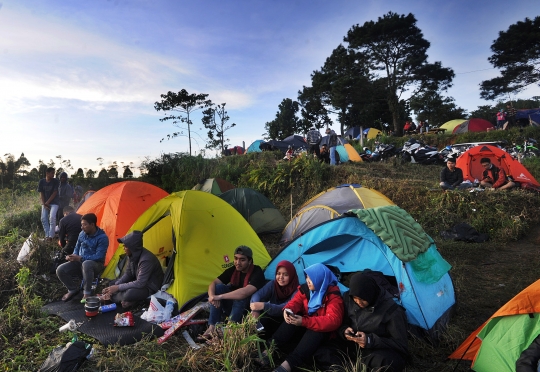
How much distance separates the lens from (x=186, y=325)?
3.81m

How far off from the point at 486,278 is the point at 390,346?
3267mm

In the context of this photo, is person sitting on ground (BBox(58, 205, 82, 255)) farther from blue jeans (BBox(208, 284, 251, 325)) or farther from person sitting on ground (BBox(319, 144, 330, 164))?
person sitting on ground (BBox(319, 144, 330, 164))

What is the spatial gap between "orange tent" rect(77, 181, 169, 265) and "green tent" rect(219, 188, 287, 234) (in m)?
1.78

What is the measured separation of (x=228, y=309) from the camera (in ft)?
12.5

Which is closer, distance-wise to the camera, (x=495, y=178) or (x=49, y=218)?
(x=49, y=218)

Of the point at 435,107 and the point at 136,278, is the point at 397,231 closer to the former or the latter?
the point at 136,278

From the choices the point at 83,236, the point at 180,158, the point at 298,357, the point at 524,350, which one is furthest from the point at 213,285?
the point at 180,158

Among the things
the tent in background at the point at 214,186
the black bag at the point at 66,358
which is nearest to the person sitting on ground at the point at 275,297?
the black bag at the point at 66,358

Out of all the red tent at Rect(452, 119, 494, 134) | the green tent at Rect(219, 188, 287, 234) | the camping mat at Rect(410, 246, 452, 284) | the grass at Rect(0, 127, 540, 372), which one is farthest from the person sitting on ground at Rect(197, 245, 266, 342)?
the red tent at Rect(452, 119, 494, 134)

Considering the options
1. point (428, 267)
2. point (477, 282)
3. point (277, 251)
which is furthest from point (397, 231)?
point (277, 251)

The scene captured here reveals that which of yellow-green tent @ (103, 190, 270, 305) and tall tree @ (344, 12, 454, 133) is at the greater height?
tall tree @ (344, 12, 454, 133)

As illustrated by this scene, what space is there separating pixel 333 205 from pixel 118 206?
3892 millimetres

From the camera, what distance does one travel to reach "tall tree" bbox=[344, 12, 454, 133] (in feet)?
72.7

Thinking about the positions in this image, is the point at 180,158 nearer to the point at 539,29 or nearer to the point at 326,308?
the point at 326,308
